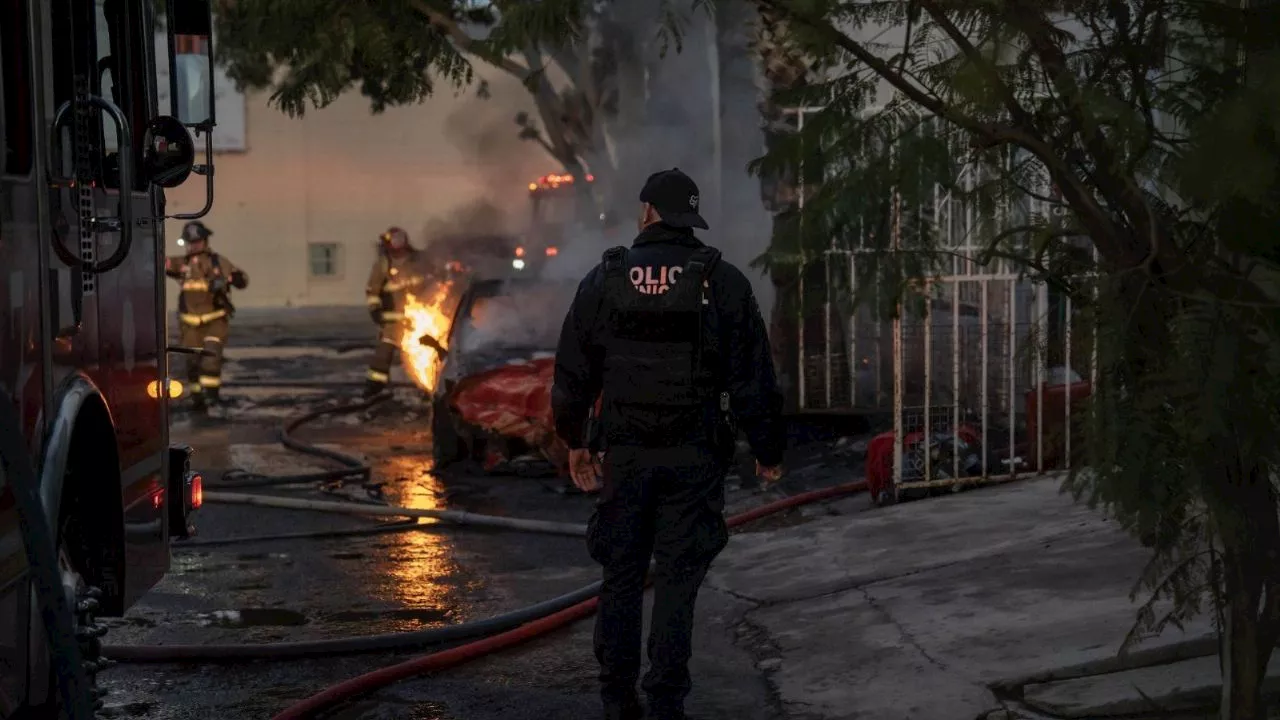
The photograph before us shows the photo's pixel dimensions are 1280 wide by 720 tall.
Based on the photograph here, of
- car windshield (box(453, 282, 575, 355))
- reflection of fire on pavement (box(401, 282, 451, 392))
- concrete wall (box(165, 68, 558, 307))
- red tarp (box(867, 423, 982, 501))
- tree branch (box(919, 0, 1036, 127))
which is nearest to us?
tree branch (box(919, 0, 1036, 127))

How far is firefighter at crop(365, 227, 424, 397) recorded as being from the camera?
16.7 metres

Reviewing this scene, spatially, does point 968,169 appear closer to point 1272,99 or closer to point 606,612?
point 1272,99

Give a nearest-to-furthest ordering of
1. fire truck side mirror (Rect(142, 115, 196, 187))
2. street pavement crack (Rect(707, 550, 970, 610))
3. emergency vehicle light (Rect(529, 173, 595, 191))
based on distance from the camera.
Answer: fire truck side mirror (Rect(142, 115, 196, 187)), street pavement crack (Rect(707, 550, 970, 610)), emergency vehicle light (Rect(529, 173, 595, 191))

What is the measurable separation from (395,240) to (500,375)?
19.2ft

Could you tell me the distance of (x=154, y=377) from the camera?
5426 mm

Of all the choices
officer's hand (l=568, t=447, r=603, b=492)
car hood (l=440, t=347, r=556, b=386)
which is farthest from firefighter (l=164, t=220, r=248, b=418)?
officer's hand (l=568, t=447, r=603, b=492)

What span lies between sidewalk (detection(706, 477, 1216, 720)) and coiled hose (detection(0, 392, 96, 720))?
8.66 ft

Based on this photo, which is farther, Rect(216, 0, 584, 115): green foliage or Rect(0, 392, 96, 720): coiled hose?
Rect(216, 0, 584, 115): green foliage

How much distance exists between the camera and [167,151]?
4961mm

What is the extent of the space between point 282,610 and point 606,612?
256cm

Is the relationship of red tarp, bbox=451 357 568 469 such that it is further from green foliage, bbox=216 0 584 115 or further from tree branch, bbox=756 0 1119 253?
tree branch, bbox=756 0 1119 253

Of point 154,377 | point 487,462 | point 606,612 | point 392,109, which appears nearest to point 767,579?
point 606,612

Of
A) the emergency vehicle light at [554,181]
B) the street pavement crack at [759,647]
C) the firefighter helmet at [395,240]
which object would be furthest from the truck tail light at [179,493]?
the emergency vehicle light at [554,181]

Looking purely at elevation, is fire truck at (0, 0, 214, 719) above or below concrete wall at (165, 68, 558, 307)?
below
